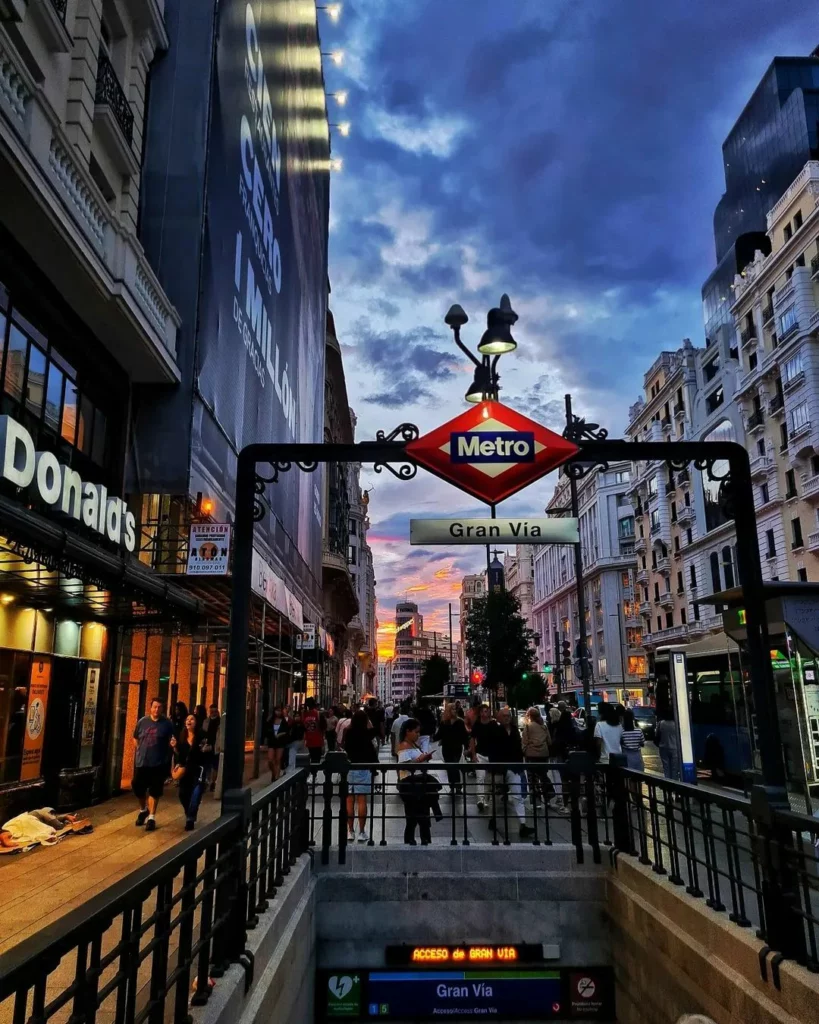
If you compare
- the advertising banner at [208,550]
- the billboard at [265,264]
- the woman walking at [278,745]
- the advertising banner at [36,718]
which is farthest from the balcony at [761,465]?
the advertising banner at [36,718]

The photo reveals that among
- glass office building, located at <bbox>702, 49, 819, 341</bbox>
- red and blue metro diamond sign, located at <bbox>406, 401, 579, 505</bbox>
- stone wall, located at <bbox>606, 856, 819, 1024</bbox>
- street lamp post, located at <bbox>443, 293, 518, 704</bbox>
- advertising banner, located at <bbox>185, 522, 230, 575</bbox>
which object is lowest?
stone wall, located at <bbox>606, 856, 819, 1024</bbox>

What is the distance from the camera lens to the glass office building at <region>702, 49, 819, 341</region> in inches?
2163

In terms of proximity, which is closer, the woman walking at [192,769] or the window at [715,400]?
the woman walking at [192,769]

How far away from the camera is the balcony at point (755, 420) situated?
46.2 metres

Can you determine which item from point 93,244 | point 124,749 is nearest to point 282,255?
point 93,244

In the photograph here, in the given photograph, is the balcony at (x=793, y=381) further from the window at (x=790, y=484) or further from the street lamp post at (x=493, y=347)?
the street lamp post at (x=493, y=347)

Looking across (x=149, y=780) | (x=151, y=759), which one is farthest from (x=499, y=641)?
(x=151, y=759)

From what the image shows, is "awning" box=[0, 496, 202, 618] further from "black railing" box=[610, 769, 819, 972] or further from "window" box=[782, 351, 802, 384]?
"window" box=[782, 351, 802, 384]

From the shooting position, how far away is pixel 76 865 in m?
8.70

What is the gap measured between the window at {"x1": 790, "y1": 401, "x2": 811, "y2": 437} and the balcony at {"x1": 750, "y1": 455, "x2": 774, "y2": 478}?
3.19m

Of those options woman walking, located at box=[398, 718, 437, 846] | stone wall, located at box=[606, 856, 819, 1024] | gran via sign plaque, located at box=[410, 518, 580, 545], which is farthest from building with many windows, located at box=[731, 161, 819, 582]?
gran via sign plaque, located at box=[410, 518, 580, 545]

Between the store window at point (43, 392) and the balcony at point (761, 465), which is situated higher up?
the balcony at point (761, 465)

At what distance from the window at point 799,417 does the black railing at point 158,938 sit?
3971 cm

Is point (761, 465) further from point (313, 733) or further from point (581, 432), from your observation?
point (581, 432)
